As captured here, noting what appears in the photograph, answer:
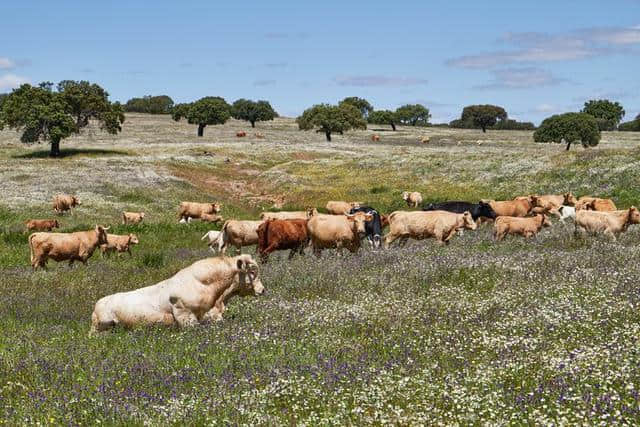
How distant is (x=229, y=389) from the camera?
26.7ft

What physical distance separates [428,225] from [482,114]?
172 metres

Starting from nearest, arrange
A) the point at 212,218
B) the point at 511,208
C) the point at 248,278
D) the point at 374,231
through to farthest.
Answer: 1. the point at 248,278
2. the point at 374,231
3. the point at 511,208
4. the point at 212,218

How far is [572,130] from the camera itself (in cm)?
9494

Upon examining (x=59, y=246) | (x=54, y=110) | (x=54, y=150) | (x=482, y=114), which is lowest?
(x=59, y=246)

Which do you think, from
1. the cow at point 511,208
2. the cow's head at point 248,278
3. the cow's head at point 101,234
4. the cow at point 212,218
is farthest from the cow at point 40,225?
the cow's head at point 248,278

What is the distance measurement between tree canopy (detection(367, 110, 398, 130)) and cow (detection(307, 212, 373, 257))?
16055 centimetres

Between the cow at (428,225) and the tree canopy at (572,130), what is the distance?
75.5 metres

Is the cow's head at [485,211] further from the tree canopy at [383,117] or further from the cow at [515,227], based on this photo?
the tree canopy at [383,117]

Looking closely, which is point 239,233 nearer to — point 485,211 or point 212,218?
point 485,211

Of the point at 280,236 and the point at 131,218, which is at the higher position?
the point at 280,236

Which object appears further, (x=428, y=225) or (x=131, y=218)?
(x=131, y=218)

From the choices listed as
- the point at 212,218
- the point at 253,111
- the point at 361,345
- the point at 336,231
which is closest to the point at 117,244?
the point at 336,231

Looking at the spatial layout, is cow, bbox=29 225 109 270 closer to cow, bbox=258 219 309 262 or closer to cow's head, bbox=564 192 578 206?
cow, bbox=258 219 309 262

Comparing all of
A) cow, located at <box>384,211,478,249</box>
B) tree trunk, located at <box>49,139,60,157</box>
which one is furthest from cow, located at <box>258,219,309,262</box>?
tree trunk, located at <box>49,139,60,157</box>
